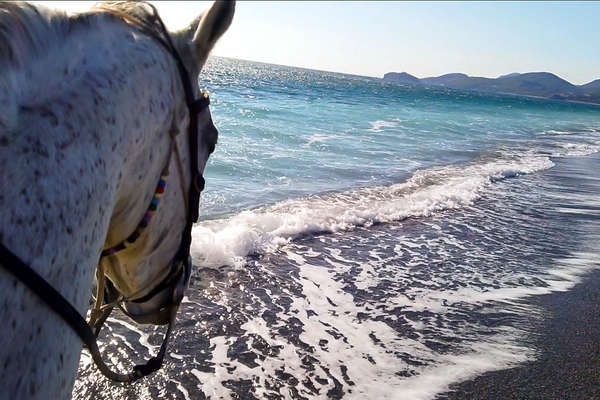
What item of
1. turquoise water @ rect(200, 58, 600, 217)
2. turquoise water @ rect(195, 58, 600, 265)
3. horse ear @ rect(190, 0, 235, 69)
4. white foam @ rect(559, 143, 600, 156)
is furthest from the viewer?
white foam @ rect(559, 143, 600, 156)

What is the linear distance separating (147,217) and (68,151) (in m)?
0.49

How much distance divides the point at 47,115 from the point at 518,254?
8414 millimetres

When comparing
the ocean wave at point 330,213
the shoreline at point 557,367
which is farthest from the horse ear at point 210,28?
the ocean wave at point 330,213

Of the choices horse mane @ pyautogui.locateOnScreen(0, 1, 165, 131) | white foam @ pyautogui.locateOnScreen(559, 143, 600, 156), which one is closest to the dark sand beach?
horse mane @ pyautogui.locateOnScreen(0, 1, 165, 131)

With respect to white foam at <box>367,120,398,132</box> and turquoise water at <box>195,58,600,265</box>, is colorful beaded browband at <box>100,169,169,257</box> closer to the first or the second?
turquoise water at <box>195,58,600,265</box>

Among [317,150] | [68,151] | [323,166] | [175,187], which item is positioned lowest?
[323,166]

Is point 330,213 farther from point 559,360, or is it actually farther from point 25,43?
point 25,43

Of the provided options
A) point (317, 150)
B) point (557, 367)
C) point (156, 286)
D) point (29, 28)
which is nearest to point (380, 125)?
point (317, 150)

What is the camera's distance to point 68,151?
1129mm

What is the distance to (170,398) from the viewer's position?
386 centimetres

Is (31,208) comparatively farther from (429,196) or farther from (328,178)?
(328,178)

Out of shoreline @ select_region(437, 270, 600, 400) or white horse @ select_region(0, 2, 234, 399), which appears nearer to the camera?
white horse @ select_region(0, 2, 234, 399)

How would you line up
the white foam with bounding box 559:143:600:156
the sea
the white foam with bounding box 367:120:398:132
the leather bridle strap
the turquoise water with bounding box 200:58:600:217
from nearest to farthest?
the leather bridle strap < the sea < the turquoise water with bounding box 200:58:600:217 < the white foam with bounding box 559:143:600:156 < the white foam with bounding box 367:120:398:132

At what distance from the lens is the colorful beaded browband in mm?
1572
